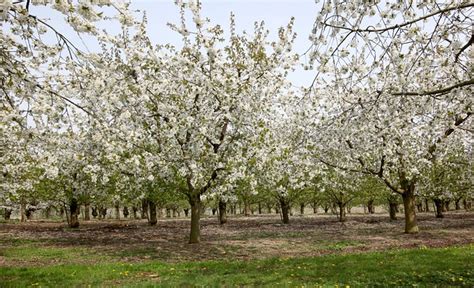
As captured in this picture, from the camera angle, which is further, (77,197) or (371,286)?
(77,197)

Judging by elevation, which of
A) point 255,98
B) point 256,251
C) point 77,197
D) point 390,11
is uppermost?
point 255,98

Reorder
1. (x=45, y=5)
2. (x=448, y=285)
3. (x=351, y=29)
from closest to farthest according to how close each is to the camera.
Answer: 1. (x=45, y=5)
2. (x=351, y=29)
3. (x=448, y=285)

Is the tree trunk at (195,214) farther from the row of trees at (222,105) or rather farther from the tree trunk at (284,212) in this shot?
the tree trunk at (284,212)

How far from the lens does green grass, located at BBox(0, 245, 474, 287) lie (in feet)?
37.8

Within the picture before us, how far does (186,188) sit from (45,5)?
665 inches

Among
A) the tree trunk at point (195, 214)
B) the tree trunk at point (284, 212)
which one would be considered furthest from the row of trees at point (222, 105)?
the tree trunk at point (284, 212)

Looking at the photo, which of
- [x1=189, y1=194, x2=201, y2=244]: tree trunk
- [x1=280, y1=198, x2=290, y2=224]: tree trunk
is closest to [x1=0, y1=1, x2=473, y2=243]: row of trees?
[x1=189, y1=194, x2=201, y2=244]: tree trunk

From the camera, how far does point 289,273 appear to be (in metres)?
12.9

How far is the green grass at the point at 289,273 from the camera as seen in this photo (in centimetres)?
1152

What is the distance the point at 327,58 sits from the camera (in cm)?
843

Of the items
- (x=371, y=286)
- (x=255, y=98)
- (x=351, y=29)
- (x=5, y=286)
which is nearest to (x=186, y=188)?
(x=255, y=98)

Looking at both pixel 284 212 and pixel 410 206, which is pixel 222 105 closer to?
pixel 410 206

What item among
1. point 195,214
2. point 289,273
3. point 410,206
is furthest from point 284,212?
point 289,273

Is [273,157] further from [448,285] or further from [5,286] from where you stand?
[5,286]
